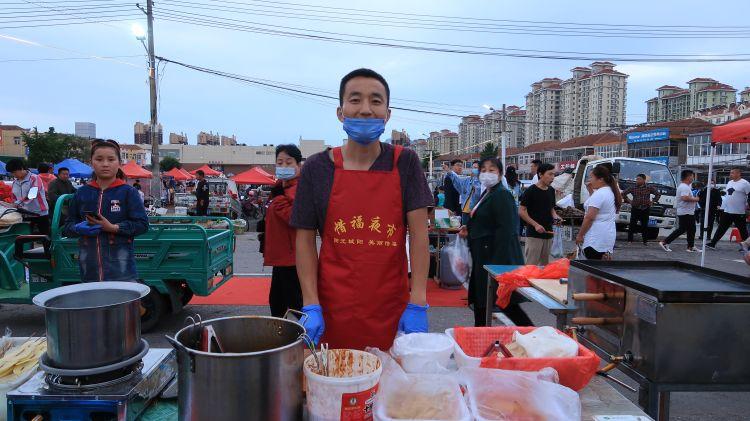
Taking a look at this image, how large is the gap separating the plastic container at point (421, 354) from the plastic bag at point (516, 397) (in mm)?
135

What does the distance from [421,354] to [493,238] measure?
306cm

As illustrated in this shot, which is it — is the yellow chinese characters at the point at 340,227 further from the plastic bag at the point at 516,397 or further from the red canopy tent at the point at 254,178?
the red canopy tent at the point at 254,178

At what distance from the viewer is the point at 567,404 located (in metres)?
1.33

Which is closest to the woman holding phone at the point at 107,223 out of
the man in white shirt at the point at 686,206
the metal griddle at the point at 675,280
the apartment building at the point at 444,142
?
the metal griddle at the point at 675,280

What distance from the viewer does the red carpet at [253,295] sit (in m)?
6.41

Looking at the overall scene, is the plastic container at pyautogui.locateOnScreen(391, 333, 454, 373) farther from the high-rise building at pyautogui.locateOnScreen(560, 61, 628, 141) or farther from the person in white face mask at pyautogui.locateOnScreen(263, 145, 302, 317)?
the high-rise building at pyautogui.locateOnScreen(560, 61, 628, 141)

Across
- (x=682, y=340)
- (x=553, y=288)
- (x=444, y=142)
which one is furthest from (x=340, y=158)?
(x=444, y=142)

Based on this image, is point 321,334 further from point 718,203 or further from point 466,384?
point 718,203

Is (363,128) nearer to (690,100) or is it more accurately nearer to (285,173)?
(285,173)

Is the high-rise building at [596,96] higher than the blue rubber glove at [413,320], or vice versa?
the high-rise building at [596,96]

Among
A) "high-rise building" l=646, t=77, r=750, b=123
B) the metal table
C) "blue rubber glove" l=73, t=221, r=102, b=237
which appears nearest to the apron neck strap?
the metal table

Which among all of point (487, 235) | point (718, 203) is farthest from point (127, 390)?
point (718, 203)

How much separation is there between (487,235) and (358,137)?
286 centimetres

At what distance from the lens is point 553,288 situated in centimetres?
335
